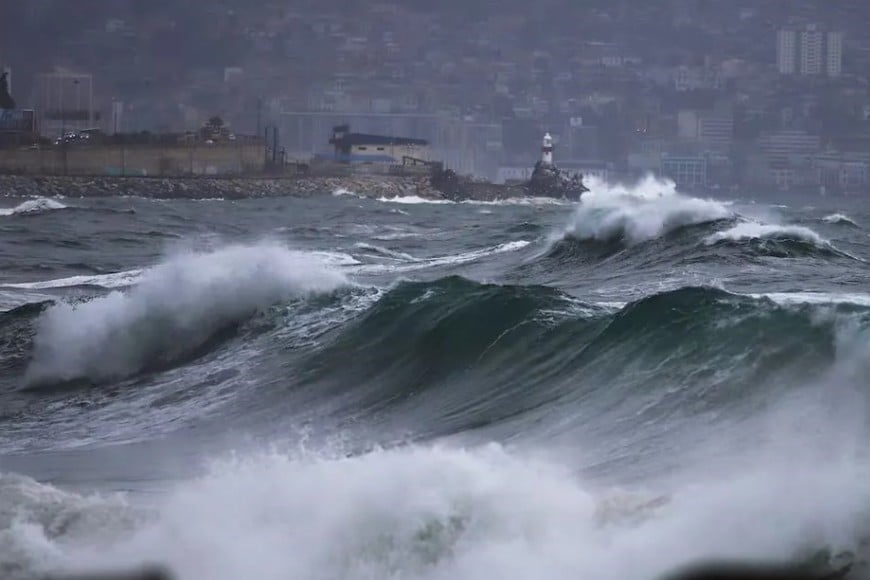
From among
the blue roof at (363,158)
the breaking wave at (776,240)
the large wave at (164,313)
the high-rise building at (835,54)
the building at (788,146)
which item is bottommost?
the large wave at (164,313)

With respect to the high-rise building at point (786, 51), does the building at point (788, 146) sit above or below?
below

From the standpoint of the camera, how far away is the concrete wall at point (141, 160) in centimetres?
8231

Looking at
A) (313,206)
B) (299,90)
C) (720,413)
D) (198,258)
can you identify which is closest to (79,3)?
(299,90)

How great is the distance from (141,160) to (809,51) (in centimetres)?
10249

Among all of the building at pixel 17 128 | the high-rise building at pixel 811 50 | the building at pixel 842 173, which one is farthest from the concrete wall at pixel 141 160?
the high-rise building at pixel 811 50

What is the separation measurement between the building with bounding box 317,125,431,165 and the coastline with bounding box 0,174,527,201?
6.06m

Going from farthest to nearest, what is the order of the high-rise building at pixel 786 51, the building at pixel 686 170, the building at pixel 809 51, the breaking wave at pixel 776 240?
the high-rise building at pixel 786 51 < the building at pixel 809 51 < the building at pixel 686 170 < the breaking wave at pixel 776 240

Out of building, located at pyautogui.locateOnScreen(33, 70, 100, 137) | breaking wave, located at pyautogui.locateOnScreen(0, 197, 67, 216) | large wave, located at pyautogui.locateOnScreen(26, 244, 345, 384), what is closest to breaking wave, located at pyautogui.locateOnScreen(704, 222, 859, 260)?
large wave, located at pyautogui.locateOnScreen(26, 244, 345, 384)

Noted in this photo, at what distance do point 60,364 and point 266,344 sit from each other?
2112 millimetres

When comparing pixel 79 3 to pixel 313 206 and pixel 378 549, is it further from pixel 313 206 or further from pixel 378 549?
pixel 378 549

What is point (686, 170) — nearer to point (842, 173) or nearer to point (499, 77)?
point (842, 173)

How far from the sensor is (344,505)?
8.69 m

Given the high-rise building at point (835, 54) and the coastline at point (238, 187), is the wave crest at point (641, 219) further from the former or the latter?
the high-rise building at point (835, 54)

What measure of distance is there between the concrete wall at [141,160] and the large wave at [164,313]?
209 feet
